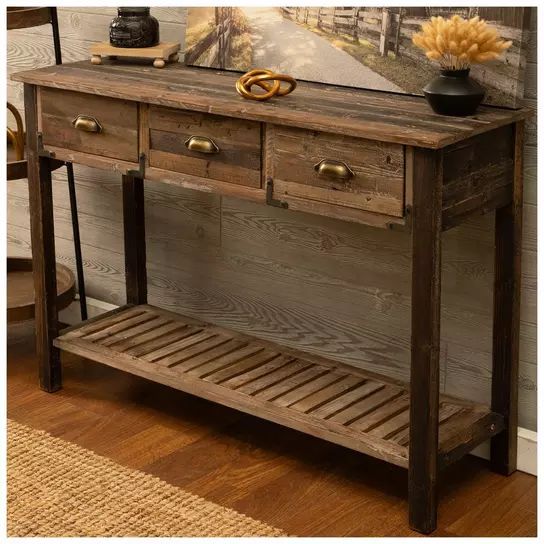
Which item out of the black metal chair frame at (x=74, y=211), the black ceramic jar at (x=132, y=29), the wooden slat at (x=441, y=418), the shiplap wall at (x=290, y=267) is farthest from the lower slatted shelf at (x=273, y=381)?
the black ceramic jar at (x=132, y=29)

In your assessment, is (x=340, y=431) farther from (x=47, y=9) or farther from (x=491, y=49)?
(x=47, y=9)

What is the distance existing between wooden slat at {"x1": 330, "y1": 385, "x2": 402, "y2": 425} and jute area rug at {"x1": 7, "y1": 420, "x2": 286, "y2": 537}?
0.34 m

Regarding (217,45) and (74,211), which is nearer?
(217,45)

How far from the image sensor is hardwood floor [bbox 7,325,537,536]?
108 inches

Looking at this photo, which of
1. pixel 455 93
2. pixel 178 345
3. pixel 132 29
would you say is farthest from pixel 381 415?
pixel 132 29

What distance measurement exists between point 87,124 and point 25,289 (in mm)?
967

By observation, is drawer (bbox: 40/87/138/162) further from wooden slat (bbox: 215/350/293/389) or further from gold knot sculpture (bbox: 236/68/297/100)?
wooden slat (bbox: 215/350/293/389)

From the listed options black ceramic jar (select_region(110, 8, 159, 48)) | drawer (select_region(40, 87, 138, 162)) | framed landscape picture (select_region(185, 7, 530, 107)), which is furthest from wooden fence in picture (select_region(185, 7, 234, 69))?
drawer (select_region(40, 87, 138, 162))

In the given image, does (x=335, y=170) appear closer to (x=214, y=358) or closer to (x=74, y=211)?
(x=214, y=358)

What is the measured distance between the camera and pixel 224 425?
3264mm

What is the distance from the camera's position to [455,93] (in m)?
2.57

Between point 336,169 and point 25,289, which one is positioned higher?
point 336,169

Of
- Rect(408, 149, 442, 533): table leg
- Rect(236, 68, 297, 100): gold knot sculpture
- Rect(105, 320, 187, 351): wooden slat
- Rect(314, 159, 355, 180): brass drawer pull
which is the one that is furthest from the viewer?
Rect(105, 320, 187, 351): wooden slat

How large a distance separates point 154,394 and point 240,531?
87 cm
